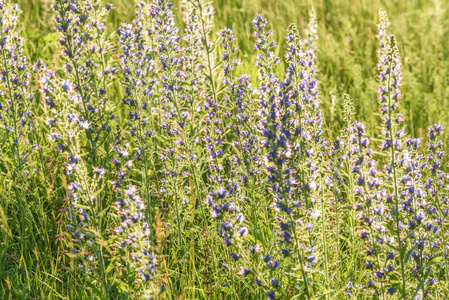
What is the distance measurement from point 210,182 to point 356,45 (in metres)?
3.97

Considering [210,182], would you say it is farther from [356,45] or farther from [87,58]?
[356,45]

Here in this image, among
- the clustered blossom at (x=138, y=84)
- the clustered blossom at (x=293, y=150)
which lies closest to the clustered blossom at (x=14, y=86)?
the clustered blossom at (x=138, y=84)

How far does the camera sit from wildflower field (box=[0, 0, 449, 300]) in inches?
102

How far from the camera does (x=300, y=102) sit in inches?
118

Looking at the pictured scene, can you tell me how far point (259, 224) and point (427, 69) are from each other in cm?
428

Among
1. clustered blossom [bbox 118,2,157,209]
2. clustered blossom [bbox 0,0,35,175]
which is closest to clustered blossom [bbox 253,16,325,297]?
clustered blossom [bbox 118,2,157,209]

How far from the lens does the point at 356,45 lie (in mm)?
7090

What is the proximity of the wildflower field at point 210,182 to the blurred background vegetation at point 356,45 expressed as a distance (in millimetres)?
192

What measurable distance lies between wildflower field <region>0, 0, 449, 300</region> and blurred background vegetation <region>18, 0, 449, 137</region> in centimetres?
19

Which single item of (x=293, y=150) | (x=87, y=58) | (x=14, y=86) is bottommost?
(x=293, y=150)

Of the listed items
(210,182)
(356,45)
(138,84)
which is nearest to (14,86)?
(138,84)

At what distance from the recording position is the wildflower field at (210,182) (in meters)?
2.60

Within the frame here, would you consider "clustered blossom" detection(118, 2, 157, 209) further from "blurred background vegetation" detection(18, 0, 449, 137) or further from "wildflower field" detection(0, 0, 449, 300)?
"blurred background vegetation" detection(18, 0, 449, 137)

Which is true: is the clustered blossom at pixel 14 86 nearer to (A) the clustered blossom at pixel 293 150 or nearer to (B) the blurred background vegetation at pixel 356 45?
(B) the blurred background vegetation at pixel 356 45
